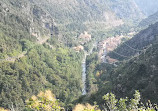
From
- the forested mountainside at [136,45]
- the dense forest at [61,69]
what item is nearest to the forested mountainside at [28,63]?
the dense forest at [61,69]

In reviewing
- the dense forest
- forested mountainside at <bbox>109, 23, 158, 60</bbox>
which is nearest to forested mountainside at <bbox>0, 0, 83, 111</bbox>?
the dense forest

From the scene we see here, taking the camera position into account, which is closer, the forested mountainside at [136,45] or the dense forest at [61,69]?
the dense forest at [61,69]

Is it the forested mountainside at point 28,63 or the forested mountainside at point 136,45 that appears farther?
the forested mountainside at point 136,45

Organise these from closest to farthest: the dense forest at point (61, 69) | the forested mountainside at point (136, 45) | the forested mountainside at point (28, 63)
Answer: the dense forest at point (61, 69), the forested mountainside at point (28, 63), the forested mountainside at point (136, 45)

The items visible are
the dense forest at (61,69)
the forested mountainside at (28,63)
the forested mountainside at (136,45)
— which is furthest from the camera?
the forested mountainside at (136,45)

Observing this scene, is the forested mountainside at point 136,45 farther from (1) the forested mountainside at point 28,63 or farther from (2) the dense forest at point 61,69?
(1) the forested mountainside at point 28,63

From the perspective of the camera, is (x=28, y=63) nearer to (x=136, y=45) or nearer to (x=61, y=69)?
(x=61, y=69)

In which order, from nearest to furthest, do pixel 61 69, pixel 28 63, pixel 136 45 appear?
pixel 28 63, pixel 136 45, pixel 61 69

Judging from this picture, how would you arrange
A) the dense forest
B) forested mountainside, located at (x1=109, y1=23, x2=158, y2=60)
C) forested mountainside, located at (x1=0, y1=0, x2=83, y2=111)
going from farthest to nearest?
1. forested mountainside, located at (x1=109, y1=23, x2=158, y2=60)
2. forested mountainside, located at (x1=0, y1=0, x2=83, y2=111)
3. the dense forest

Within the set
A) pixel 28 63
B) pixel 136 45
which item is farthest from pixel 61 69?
pixel 136 45

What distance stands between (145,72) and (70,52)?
80144 mm

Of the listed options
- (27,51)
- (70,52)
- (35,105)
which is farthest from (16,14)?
(35,105)

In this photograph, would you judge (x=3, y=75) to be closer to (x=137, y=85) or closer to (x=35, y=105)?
(x=137, y=85)

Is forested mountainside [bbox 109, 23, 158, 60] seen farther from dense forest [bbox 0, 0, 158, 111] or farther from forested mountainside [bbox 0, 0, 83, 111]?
forested mountainside [bbox 0, 0, 83, 111]
